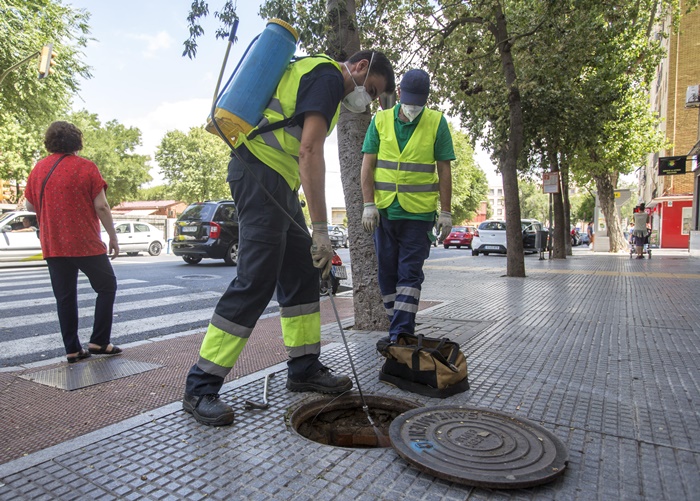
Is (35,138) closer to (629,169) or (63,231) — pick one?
(63,231)

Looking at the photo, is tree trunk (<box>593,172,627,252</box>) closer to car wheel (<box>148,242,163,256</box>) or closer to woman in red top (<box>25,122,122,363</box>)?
car wheel (<box>148,242,163,256</box>)

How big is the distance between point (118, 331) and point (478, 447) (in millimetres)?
4316

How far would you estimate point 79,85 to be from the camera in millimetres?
19672

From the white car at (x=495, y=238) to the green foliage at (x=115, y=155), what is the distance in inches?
1272

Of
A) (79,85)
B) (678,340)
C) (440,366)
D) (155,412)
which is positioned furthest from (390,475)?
(79,85)

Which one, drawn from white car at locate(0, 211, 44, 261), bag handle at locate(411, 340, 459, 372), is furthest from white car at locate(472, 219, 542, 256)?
bag handle at locate(411, 340, 459, 372)

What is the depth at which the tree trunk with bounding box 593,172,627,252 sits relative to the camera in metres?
24.2

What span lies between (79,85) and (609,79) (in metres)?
19.2

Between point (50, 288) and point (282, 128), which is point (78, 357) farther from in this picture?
point (50, 288)

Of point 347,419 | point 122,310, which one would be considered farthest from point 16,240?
point 347,419

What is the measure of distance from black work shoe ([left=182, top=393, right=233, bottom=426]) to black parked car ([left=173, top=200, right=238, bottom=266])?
415 inches

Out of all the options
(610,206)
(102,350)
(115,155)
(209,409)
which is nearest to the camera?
(209,409)

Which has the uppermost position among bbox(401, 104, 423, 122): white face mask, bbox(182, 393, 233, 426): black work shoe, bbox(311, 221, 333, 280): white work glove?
bbox(401, 104, 423, 122): white face mask

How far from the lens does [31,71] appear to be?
16.8 m
